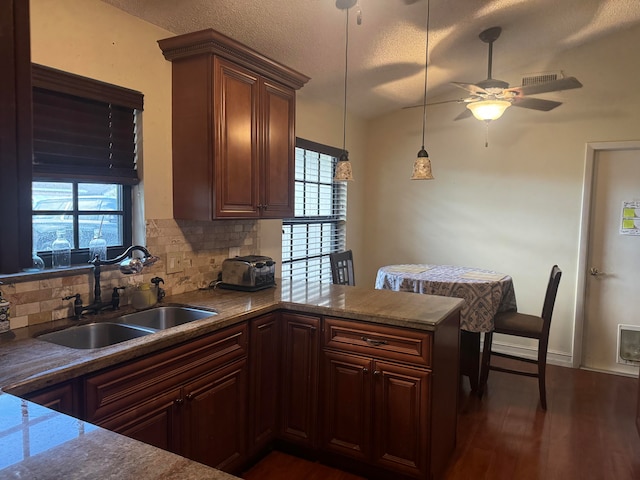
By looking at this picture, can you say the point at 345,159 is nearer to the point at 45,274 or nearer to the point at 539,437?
the point at 45,274

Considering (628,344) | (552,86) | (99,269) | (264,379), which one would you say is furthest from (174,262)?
(628,344)

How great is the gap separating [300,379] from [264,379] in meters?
0.20

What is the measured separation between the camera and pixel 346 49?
129 inches

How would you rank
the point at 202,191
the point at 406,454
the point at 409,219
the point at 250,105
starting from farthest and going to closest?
1. the point at 409,219
2. the point at 250,105
3. the point at 202,191
4. the point at 406,454

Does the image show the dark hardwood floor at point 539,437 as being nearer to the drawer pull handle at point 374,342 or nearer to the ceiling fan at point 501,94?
the drawer pull handle at point 374,342

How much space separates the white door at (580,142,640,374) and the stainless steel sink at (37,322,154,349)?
153 inches

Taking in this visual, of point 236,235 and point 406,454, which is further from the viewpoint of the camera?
point 236,235

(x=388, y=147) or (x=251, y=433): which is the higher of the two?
(x=388, y=147)

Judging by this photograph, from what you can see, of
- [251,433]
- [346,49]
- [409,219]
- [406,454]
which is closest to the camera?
[406,454]

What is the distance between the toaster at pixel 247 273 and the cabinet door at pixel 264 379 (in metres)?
0.40

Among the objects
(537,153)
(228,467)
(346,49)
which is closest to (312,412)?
(228,467)

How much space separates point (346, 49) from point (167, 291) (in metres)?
2.14

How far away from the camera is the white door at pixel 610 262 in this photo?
3965mm

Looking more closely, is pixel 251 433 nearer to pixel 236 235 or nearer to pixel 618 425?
pixel 236 235
